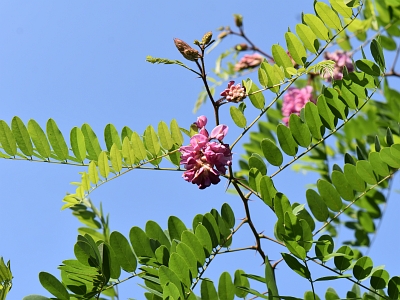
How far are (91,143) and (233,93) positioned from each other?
1.29ft

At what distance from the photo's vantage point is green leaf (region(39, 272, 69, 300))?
4.02ft

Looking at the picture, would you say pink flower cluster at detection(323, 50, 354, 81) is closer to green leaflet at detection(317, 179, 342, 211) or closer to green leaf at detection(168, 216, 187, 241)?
green leaflet at detection(317, 179, 342, 211)

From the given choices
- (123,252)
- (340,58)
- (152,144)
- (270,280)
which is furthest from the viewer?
(340,58)

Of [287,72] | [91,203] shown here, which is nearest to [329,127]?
[287,72]

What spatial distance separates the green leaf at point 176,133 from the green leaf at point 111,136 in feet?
0.53

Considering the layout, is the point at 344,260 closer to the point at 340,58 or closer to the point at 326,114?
the point at 326,114

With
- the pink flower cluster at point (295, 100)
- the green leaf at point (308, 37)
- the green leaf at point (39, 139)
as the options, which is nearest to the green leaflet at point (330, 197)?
the green leaf at point (308, 37)

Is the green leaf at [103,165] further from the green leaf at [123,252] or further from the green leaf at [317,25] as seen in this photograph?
the green leaf at [317,25]

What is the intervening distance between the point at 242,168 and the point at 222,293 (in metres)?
1.22

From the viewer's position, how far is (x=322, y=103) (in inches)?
55.8

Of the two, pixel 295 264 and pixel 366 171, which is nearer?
pixel 295 264

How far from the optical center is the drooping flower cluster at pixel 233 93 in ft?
4.26

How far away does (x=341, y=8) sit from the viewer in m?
1.43

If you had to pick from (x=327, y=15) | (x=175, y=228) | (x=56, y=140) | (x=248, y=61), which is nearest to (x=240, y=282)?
(x=175, y=228)
